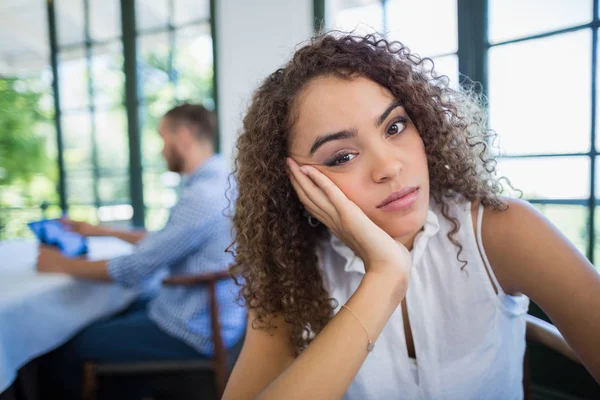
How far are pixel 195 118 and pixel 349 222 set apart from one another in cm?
158

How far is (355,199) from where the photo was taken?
3.26 feet

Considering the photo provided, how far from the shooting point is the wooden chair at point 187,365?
1630 millimetres

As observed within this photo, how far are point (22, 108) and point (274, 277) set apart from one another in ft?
18.5

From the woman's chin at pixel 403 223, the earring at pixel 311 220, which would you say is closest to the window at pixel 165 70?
the earring at pixel 311 220

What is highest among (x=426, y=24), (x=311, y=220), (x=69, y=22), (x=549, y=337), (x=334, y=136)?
(x=69, y=22)

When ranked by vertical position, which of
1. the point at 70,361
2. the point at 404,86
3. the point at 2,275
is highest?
the point at 404,86

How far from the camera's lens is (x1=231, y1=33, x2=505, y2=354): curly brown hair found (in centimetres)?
101

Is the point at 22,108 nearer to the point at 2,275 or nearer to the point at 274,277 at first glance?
the point at 2,275

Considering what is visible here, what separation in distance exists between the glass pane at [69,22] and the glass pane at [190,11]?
104 centimetres

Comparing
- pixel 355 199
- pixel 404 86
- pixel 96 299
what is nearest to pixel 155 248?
pixel 96 299

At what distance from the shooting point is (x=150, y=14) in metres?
3.66

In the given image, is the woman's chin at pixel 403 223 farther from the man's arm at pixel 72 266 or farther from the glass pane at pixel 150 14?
the glass pane at pixel 150 14

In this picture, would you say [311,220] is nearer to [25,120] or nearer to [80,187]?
[80,187]

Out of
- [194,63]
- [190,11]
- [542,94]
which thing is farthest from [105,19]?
[542,94]
